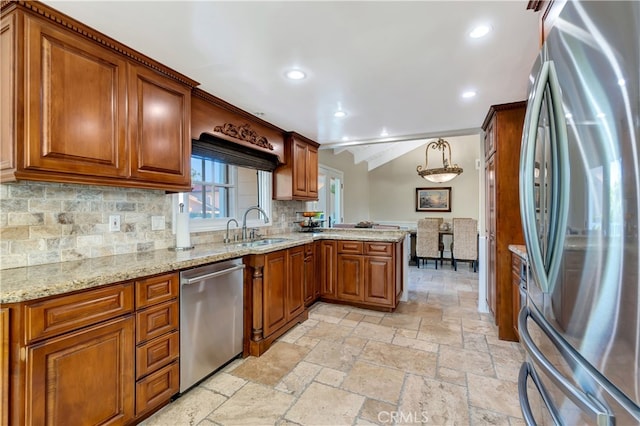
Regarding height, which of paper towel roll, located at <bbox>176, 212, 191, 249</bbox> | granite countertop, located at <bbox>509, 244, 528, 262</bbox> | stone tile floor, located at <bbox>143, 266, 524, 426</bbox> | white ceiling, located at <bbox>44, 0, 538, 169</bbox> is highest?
white ceiling, located at <bbox>44, 0, 538, 169</bbox>

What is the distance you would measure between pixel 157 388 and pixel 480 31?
2.79 meters

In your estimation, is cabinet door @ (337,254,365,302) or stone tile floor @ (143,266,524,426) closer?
stone tile floor @ (143,266,524,426)

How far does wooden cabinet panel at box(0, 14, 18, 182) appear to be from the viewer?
1.40 m

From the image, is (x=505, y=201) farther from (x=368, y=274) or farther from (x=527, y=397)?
(x=527, y=397)

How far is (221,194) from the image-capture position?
10.5 feet

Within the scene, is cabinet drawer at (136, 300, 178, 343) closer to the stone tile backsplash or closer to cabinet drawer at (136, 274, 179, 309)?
cabinet drawer at (136, 274, 179, 309)

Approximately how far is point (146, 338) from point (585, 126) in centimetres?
211

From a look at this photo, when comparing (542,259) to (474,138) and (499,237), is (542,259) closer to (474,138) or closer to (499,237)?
(499,237)

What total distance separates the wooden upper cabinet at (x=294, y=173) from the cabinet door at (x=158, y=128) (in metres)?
1.64

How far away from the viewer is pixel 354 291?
358 centimetres

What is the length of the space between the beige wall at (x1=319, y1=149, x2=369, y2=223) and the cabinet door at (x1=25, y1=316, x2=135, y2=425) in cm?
503

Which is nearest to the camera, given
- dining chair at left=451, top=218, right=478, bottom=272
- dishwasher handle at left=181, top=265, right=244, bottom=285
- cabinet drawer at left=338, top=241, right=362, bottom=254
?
dishwasher handle at left=181, top=265, right=244, bottom=285

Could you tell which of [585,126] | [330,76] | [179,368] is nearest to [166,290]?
[179,368]

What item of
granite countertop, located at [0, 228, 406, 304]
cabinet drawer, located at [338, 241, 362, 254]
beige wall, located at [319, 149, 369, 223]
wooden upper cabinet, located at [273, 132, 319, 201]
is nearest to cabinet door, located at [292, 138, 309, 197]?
wooden upper cabinet, located at [273, 132, 319, 201]
